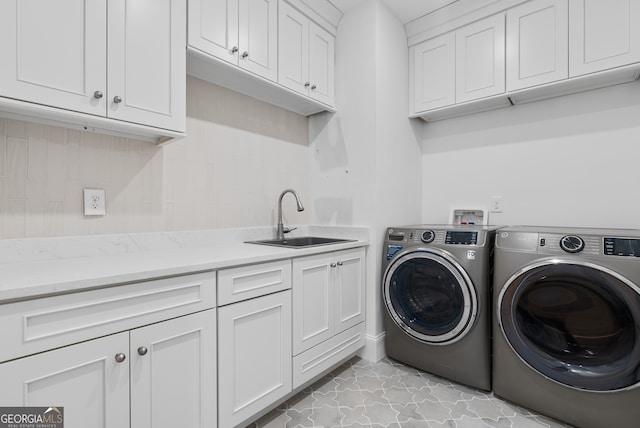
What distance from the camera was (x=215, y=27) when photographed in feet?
5.39

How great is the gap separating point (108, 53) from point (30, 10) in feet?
0.80

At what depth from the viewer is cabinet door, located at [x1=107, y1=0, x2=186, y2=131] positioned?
131 cm

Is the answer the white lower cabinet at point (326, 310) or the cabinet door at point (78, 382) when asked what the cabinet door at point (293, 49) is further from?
the cabinet door at point (78, 382)

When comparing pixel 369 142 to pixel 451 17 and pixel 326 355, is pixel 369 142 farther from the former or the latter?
pixel 326 355

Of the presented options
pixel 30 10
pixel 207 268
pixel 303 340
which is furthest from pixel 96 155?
pixel 303 340

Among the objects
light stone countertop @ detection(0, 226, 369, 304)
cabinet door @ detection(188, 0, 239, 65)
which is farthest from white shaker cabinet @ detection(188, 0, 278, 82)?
light stone countertop @ detection(0, 226, 369, 304)

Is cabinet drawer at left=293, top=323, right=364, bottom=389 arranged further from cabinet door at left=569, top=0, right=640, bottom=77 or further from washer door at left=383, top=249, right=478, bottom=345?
cabinet door at left=569, top=0, right=640, bottom=77

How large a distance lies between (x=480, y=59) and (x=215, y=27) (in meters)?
1.78

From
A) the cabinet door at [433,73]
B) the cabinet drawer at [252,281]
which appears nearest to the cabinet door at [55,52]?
the cabinet drawer at [252,281]

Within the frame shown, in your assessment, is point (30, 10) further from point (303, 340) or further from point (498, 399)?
point (498, 399)

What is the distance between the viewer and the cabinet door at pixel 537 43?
1907 millimetres

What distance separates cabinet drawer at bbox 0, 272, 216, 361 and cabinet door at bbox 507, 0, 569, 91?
7.42 feet

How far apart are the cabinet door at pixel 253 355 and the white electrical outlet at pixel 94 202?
81cm

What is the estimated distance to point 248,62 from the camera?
1.81m
